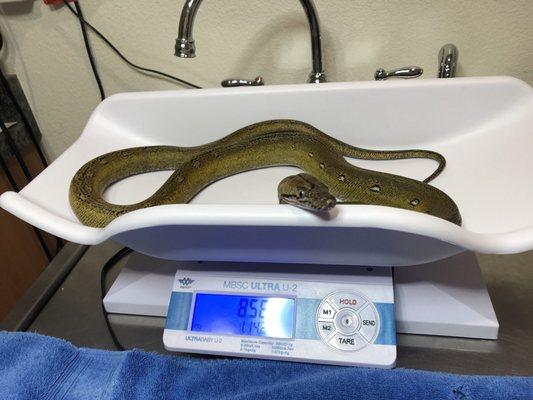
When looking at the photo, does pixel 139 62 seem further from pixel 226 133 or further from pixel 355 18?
pixel 355 18

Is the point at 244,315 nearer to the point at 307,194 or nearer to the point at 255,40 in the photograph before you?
the point at 307,194

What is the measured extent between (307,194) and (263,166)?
36cm

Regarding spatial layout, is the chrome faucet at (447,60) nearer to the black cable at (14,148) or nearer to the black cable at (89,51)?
the black cable at (89,51)

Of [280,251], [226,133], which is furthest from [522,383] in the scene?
[226,133]

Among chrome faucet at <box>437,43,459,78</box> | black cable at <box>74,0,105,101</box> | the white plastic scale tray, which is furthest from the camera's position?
black cable at <box>74,0,105,101</box>

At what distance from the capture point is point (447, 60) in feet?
3.04

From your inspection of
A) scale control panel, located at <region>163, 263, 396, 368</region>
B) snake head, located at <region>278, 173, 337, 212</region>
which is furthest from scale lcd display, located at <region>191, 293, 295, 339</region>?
snake head, located at <region>278, 173, 337, 212</region>

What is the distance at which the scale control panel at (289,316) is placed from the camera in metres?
0.60

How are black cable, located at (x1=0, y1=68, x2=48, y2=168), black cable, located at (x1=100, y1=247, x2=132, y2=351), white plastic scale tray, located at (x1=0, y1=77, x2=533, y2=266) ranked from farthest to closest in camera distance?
black cable, located at (x1=0, y1=68, x2=48, y2=168)
black cable, located at (x1=100, y1=247, x2=132, y2=351)
white plastic scale tray, located at (x1=0, y1=77, x2=533, y2=266)

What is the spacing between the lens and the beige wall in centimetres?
99

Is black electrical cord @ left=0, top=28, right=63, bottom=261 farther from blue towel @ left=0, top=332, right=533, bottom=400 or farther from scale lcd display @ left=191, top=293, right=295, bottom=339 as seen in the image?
scale lcd display @ left=191, top=293, right=295, bottom=339

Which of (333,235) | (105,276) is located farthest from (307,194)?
(105,276)

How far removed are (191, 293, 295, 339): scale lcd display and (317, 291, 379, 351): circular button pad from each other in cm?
5

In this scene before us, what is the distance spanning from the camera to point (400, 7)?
0.99m
